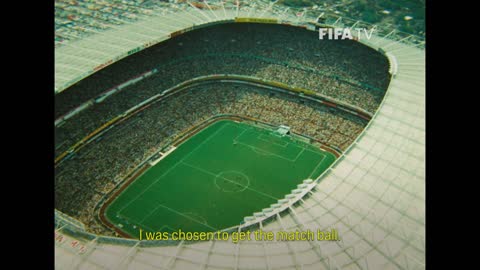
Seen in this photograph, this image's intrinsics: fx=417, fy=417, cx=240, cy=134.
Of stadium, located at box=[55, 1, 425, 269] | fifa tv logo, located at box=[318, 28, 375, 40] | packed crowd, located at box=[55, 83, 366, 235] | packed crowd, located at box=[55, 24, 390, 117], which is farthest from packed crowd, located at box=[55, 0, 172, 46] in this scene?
fifa tv logo, located at box=[318, 28, 375, 40]

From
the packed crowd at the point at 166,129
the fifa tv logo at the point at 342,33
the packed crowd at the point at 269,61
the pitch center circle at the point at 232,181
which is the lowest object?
the pitch center circle at the point at 232,181

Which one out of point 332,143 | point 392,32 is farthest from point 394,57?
point 332,143

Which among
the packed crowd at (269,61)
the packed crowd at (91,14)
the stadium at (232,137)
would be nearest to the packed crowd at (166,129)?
the stadium at (232,137)

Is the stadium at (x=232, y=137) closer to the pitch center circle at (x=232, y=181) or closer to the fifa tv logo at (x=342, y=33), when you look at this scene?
the pitch center circle at (x=232, y=181)

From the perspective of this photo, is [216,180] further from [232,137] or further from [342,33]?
[342,33]

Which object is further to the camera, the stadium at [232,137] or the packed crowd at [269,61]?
the packed crowd at [269,61]

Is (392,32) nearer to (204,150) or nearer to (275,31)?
(275,31)

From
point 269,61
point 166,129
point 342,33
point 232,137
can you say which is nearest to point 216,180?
point 232,137
